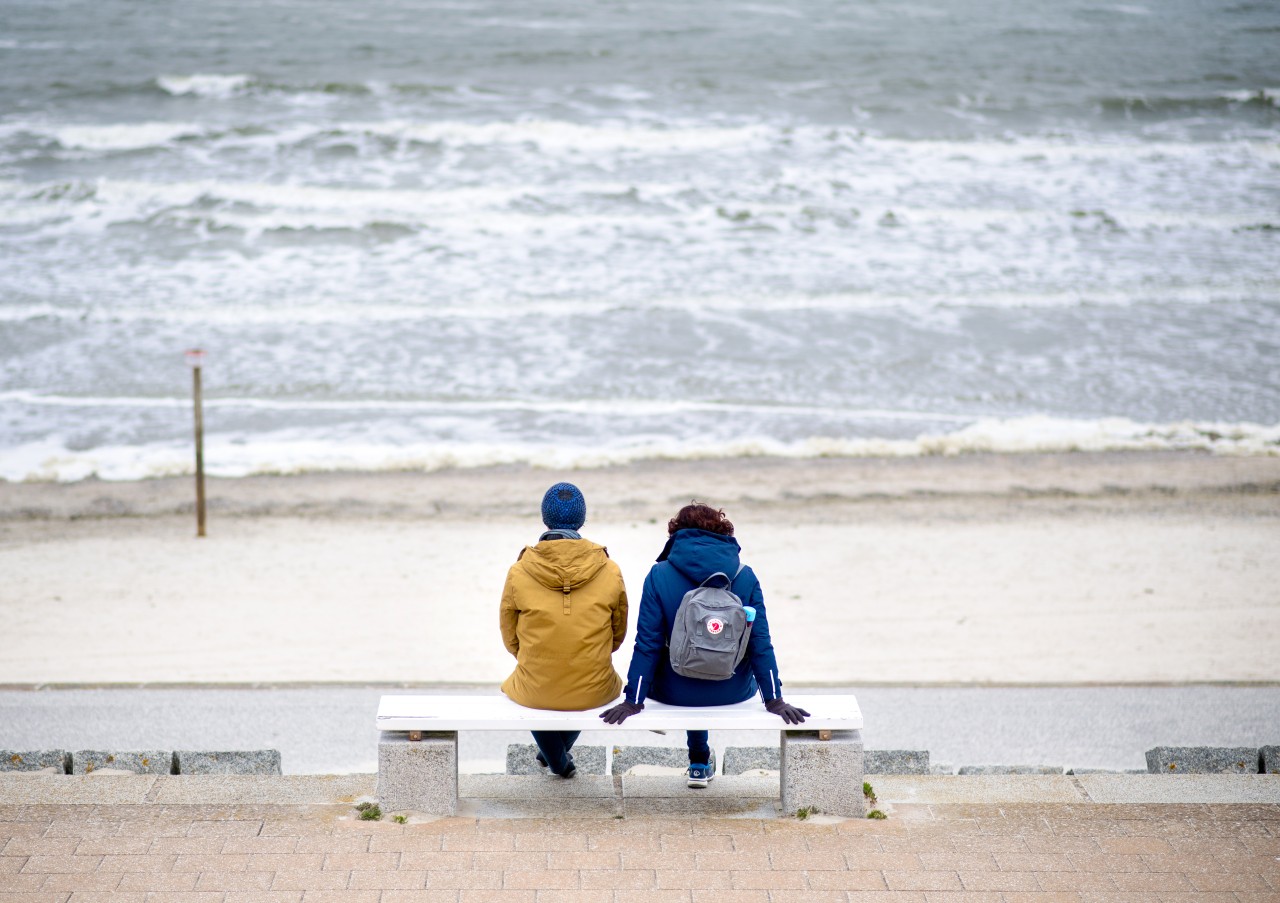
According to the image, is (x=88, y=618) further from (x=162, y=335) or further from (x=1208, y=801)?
(x=162, y=335)

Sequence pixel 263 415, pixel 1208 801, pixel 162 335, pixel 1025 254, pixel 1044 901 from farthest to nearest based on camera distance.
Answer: pixel 1025 254
pixel 162 335
pixel 263 415
pixel 1208 801
pixel 1044 901

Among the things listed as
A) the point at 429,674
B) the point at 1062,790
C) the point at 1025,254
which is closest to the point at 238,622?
the point at 429,674

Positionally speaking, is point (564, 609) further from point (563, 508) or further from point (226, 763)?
point (226, 763)

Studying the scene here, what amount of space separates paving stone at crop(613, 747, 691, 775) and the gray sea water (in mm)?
8906

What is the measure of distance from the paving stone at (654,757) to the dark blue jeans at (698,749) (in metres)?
0.51

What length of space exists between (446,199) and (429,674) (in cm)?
2122

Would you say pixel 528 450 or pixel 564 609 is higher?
pixel 564 609

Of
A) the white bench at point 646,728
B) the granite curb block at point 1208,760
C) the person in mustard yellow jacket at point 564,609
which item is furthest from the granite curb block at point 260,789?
the granite curb block at point 1208,760

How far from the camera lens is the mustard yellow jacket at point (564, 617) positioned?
4789mm

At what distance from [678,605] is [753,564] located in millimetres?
6156

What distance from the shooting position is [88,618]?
9578 millimetres

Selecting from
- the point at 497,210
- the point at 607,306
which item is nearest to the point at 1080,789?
the point at 607,306

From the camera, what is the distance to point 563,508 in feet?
15.7

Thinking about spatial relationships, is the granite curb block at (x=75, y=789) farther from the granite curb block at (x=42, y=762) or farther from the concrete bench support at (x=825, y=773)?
the concrete bench support at (x=825, y=773)
